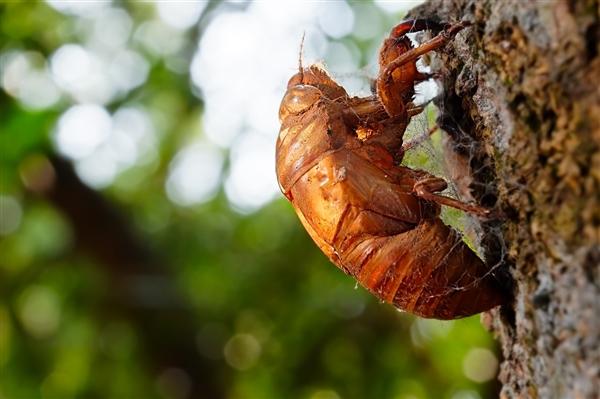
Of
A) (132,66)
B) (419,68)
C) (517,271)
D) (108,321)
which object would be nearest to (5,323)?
(108,321)

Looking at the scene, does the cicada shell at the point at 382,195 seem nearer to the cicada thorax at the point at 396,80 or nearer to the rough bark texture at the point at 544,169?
the cicada thorax at the point at 396,80

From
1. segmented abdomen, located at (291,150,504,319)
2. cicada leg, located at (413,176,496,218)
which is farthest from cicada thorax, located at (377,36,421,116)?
cicada leg, located at (413,176,496,218)

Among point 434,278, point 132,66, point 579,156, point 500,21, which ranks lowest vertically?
point 132,66

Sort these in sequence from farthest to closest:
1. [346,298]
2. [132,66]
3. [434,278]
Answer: [132,66] → [346,298] → [434,278]

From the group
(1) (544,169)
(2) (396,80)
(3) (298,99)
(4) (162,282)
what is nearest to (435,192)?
(2) (396,80)

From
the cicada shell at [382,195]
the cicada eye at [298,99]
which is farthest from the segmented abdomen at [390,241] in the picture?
the cicada eye at [298,99]

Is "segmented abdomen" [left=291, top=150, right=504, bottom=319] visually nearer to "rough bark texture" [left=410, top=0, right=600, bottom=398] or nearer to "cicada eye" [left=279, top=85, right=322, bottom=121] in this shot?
"rough bark texture" [left=410, top=0, right=600, bottom=398]

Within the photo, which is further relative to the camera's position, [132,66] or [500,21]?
[132,66]

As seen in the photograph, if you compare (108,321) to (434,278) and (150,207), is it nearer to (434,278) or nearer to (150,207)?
(150,207)
